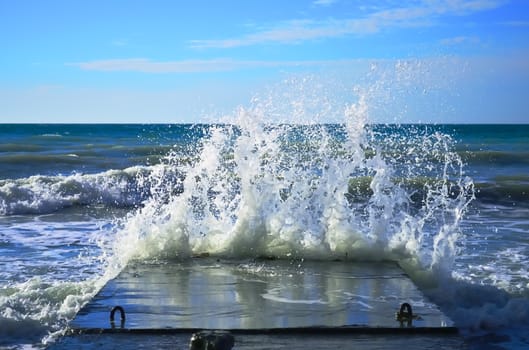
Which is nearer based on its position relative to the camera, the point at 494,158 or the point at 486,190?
the point at 486,190

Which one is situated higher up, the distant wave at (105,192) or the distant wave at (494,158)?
the distant wave at (494,158)

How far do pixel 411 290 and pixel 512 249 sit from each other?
4949mm

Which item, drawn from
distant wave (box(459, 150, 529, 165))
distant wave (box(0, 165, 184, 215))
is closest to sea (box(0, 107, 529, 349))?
distant wave (box(0, 165, 184, 215))

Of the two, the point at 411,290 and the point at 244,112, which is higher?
the point at 244,112

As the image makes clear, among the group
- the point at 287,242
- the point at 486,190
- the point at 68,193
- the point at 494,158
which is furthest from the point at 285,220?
the point at 494,158

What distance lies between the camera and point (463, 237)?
39.6 feet

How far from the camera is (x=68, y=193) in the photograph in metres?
20.9

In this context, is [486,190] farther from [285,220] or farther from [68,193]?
[285,220]

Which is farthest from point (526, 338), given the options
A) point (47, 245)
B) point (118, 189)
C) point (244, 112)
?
point (118, 189)

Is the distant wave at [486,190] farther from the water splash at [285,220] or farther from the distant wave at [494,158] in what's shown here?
the water splash at [285,220]

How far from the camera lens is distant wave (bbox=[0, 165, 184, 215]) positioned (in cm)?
1850

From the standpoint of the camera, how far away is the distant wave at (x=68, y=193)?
18.5 m

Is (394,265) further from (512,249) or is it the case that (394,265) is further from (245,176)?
(512,249)

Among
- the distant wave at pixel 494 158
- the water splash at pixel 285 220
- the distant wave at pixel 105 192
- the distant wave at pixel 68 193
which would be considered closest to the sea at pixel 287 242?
the water splash at pixel 285 220
